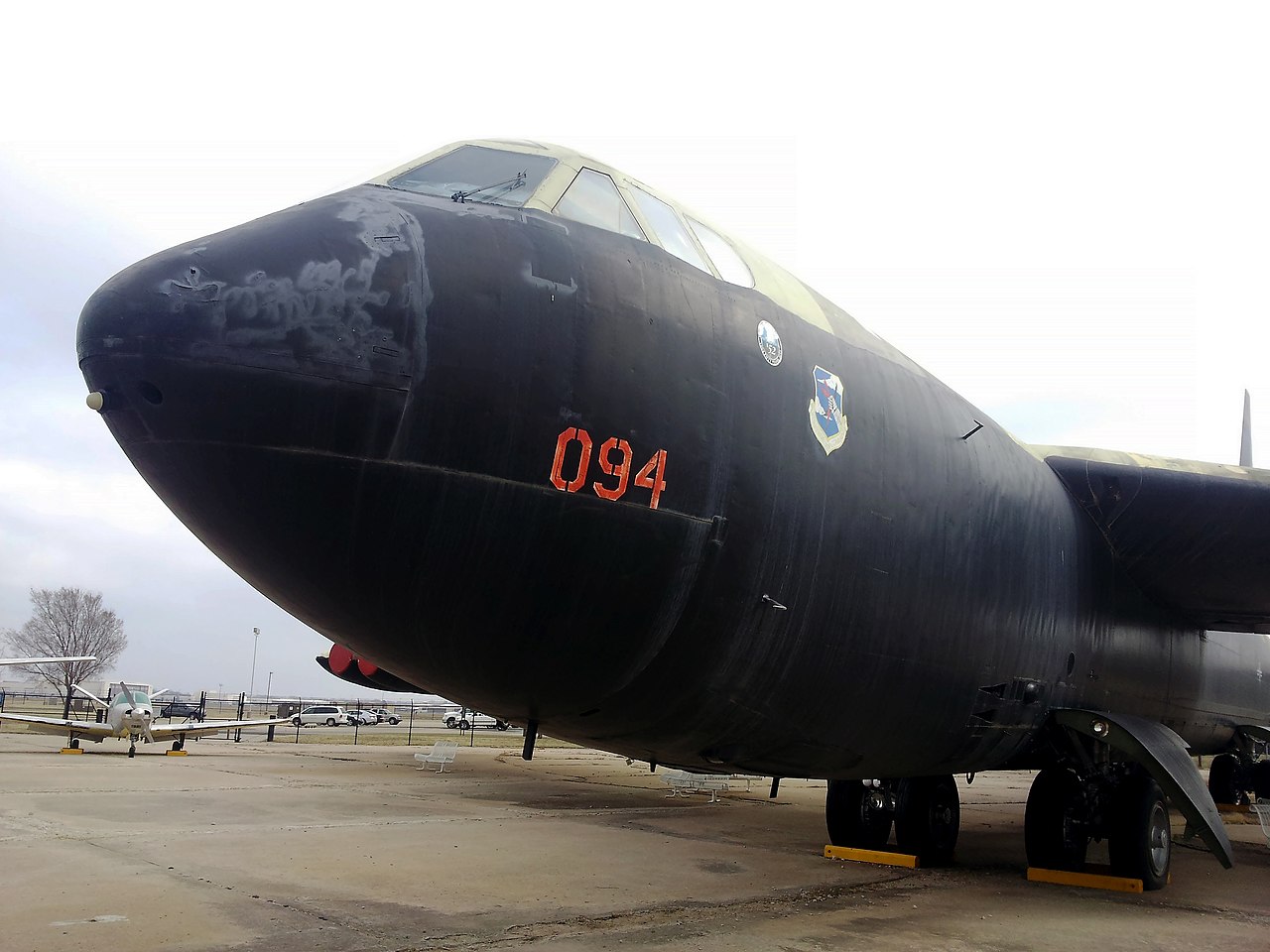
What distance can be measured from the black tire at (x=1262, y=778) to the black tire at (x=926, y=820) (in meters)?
12.1

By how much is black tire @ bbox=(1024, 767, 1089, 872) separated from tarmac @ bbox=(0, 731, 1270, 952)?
0.34 m

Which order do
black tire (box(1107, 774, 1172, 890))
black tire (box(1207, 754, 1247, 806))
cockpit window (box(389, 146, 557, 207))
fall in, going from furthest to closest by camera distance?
black tire (box(1207, 754, 1247, 806)), black tire (box(1107, 774, 1172, 890)), cockpit window (box(389, 146, 557, 207))

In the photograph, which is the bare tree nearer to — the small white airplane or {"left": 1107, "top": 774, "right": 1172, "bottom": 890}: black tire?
the small white airplane

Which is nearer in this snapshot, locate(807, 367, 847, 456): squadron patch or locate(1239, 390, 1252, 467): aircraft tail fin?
locate(807, 367, 847, 456): squadron patch

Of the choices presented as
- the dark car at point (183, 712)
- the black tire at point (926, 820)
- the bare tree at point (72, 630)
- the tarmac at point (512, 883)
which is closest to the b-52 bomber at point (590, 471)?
the tarmac at point (512, 883)

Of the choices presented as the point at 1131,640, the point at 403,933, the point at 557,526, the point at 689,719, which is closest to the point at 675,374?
the point at 557,526

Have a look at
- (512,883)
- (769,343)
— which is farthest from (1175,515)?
(512,883)

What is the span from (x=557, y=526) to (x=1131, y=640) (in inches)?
289

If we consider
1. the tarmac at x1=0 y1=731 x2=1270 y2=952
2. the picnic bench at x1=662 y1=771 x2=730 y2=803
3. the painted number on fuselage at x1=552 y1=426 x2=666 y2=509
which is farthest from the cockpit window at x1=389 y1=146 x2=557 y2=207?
the picnic bench at x1=662 y1=771 x2=730 y2=803

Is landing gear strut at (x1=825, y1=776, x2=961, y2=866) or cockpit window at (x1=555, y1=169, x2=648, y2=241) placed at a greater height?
cockpit window at (x1=555, y1=169, x2=648, y2=241)

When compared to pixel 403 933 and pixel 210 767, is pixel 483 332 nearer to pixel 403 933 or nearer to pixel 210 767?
pixel 403 933

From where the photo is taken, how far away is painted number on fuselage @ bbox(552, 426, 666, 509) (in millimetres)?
4480

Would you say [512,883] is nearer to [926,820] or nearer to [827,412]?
[926,820]

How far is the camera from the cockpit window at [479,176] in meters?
5.12
